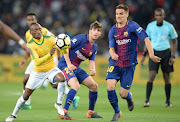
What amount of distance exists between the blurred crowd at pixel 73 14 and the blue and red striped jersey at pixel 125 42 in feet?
39.2

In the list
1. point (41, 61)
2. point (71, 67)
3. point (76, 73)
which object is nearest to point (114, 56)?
point (71, 67)

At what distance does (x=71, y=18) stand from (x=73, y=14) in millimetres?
256

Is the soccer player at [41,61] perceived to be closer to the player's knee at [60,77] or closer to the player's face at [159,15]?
the player's knee at [60,77]

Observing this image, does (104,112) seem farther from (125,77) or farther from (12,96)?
(12,96)

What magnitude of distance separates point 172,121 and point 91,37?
2.50m

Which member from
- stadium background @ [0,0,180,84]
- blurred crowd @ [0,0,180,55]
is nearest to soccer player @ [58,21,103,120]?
stadium background @ [0,0,180,84]

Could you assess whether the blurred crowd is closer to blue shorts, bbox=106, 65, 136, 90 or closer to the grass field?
the grass field

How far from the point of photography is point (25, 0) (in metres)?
24.5

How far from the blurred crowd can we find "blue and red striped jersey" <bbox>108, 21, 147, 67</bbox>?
1194 cm

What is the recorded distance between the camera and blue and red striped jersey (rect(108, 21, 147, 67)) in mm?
8039

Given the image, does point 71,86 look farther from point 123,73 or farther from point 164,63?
point 164,63

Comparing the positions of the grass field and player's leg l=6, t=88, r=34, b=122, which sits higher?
player's leg l=6, t=88, r=34, b=122

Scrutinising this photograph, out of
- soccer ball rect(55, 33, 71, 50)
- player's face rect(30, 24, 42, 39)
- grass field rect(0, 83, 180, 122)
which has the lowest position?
grass field rect(0, 83, 180, 122)

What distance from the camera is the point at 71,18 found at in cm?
2303
